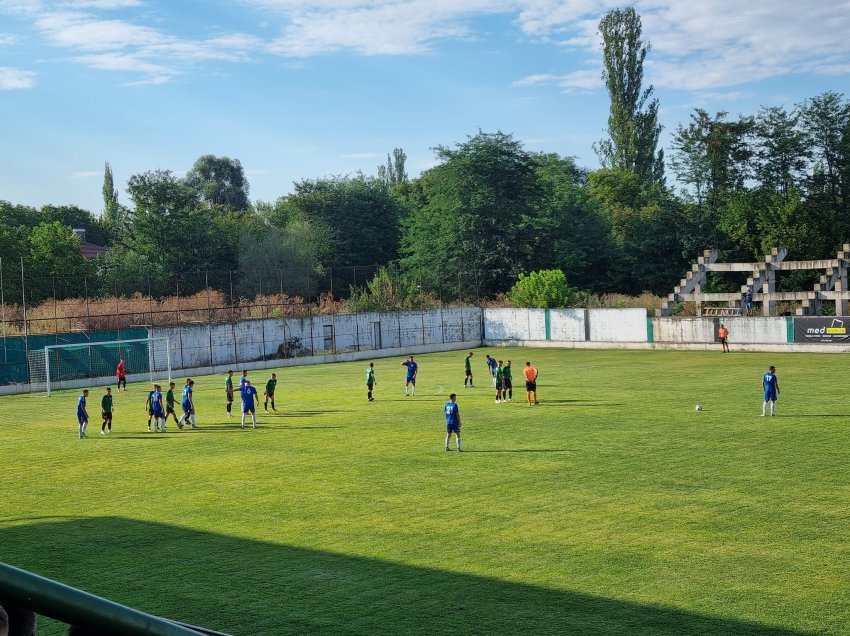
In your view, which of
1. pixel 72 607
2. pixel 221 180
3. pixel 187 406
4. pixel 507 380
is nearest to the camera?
→ pixel 72 607

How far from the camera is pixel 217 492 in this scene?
69.9 feet

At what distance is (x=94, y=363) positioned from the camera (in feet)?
164

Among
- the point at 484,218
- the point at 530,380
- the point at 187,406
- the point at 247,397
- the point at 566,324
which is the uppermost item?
the point at 484,218

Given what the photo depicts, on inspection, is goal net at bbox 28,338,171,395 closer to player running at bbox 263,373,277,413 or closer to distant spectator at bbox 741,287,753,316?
player running at bbox 263,373,277,413

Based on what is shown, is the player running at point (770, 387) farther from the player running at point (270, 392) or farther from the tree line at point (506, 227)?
the tree line at point (506, 227)

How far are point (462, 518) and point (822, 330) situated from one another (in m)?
40.6

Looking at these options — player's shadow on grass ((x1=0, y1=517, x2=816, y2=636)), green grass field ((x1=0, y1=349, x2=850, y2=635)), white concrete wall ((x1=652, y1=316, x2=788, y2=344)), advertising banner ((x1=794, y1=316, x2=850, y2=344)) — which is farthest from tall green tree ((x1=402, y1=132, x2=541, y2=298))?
player's shadow on grass ((x1=0, y1=517, x2=816, y2=636))

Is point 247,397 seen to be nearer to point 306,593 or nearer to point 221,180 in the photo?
point 306,593

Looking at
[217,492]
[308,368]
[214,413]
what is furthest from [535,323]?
[217,492]

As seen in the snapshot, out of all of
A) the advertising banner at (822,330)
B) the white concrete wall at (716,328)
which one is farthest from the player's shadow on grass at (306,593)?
the white concrete wall at (716,328)

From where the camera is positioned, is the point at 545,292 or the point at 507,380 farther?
the point at 545,292

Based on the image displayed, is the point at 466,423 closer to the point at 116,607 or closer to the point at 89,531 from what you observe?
the point at 89,531

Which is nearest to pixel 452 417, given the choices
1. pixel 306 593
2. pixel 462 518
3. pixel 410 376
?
pixel 462 518

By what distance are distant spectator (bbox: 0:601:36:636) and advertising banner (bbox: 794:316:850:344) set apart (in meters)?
54.7
